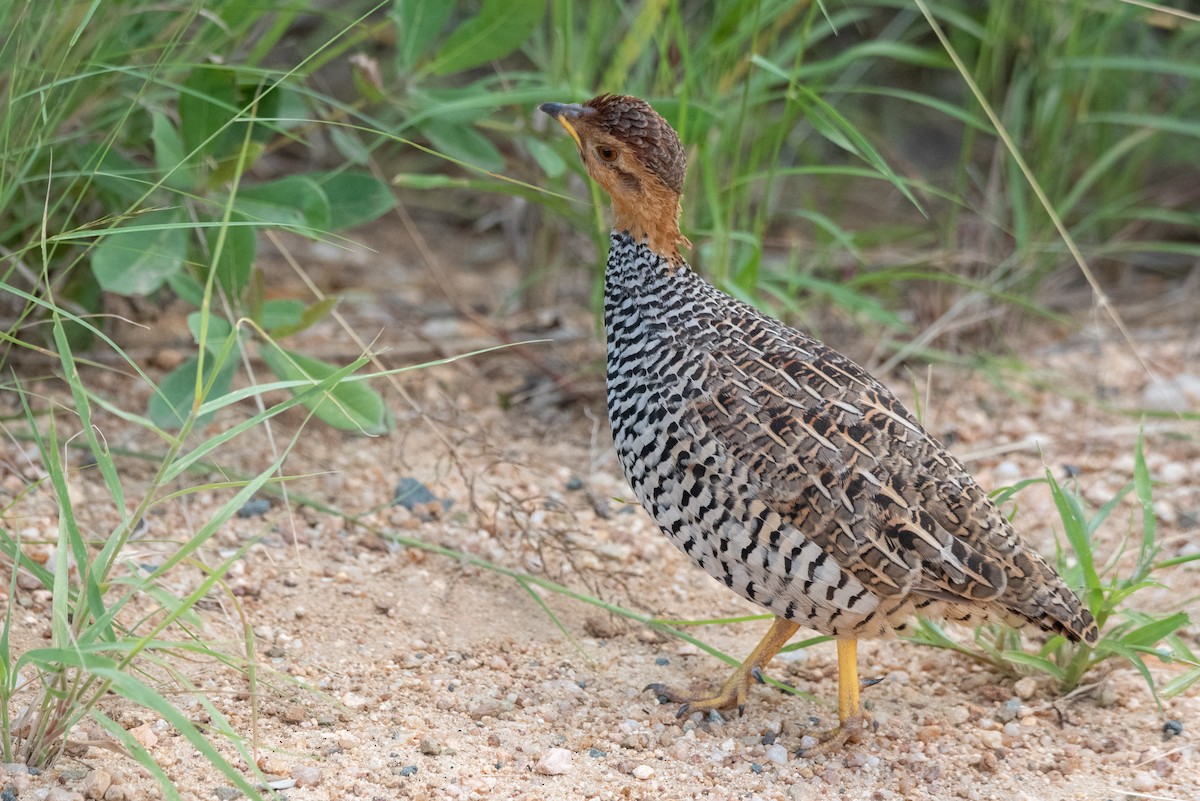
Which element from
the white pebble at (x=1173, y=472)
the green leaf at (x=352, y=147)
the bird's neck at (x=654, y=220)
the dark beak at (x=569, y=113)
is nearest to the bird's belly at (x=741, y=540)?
the bird's neck at (x=654, y=220)

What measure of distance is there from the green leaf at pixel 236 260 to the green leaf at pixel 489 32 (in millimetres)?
899

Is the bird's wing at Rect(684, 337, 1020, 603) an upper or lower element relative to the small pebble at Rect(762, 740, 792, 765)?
upper

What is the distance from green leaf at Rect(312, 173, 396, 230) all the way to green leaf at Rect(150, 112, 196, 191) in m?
0.47

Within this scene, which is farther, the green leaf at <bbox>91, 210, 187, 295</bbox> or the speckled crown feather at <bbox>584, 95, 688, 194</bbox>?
the green leaf at <bbox>91, 210, 187, 295</bbox>

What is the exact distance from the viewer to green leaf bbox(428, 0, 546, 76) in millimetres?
4375

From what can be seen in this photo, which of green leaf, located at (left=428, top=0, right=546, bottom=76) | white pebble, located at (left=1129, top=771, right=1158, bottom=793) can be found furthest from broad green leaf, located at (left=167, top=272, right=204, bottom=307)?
white pebble, located at (left=1129, top=771, right=1158, bottom=793)

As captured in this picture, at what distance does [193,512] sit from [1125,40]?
17.5 feet

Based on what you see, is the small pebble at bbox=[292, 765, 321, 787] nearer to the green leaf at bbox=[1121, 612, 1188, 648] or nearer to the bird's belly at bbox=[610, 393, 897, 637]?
the bird's belly at bbox=[610, 393, 897, 637]

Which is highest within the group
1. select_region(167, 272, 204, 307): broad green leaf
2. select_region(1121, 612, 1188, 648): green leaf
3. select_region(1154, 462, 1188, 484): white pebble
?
select_region(1154, 462, 1188, 484): white pebble

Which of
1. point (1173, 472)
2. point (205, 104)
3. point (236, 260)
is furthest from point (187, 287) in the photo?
point (1173, 472)

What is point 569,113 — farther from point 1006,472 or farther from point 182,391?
point 1006,472

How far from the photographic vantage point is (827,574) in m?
3.14

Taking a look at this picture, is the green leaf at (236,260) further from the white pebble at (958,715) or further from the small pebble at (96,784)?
the white pebble at (958,715)

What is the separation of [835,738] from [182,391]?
7.61ft
